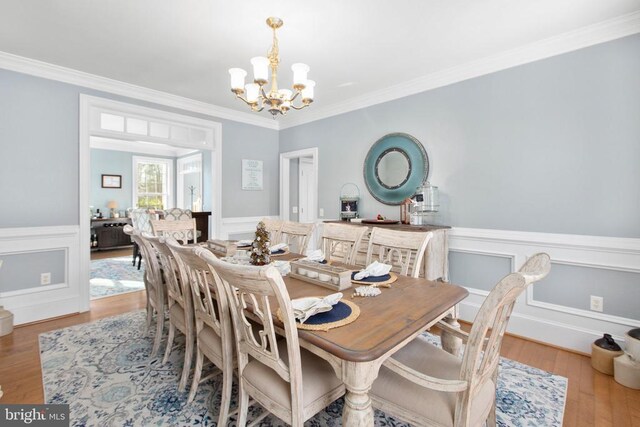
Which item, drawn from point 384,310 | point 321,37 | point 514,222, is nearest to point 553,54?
point 514,222

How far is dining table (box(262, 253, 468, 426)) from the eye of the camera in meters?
1.05

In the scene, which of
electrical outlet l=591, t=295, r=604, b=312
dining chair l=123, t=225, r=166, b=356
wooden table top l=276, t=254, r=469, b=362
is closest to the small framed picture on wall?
dining chair l=123, t=225, r=166, b=356

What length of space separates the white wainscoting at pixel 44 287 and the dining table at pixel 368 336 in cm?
313

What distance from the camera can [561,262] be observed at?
2604 millimetres

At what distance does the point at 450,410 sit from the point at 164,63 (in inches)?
142

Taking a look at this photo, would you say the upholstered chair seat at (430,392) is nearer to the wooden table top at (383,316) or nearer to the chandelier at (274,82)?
the wooden table top at (383,316)

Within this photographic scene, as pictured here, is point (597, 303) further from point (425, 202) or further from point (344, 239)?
point (344, 239)

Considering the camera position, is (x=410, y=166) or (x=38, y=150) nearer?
(x=38, y=150)

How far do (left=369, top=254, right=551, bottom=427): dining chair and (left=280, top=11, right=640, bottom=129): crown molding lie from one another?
2.30 meters

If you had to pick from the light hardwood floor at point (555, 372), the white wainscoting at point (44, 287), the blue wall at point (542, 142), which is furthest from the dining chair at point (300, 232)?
the white wainscoting at point (44, 287)

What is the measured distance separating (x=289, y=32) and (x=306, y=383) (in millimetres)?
2503

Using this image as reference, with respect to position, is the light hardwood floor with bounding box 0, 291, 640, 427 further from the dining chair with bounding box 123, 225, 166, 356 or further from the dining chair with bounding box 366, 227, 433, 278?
the dining chair with bounding box 366, 227, 433, 278

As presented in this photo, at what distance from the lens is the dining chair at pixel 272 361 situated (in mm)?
1058

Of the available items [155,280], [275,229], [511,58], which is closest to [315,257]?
[275,229]
